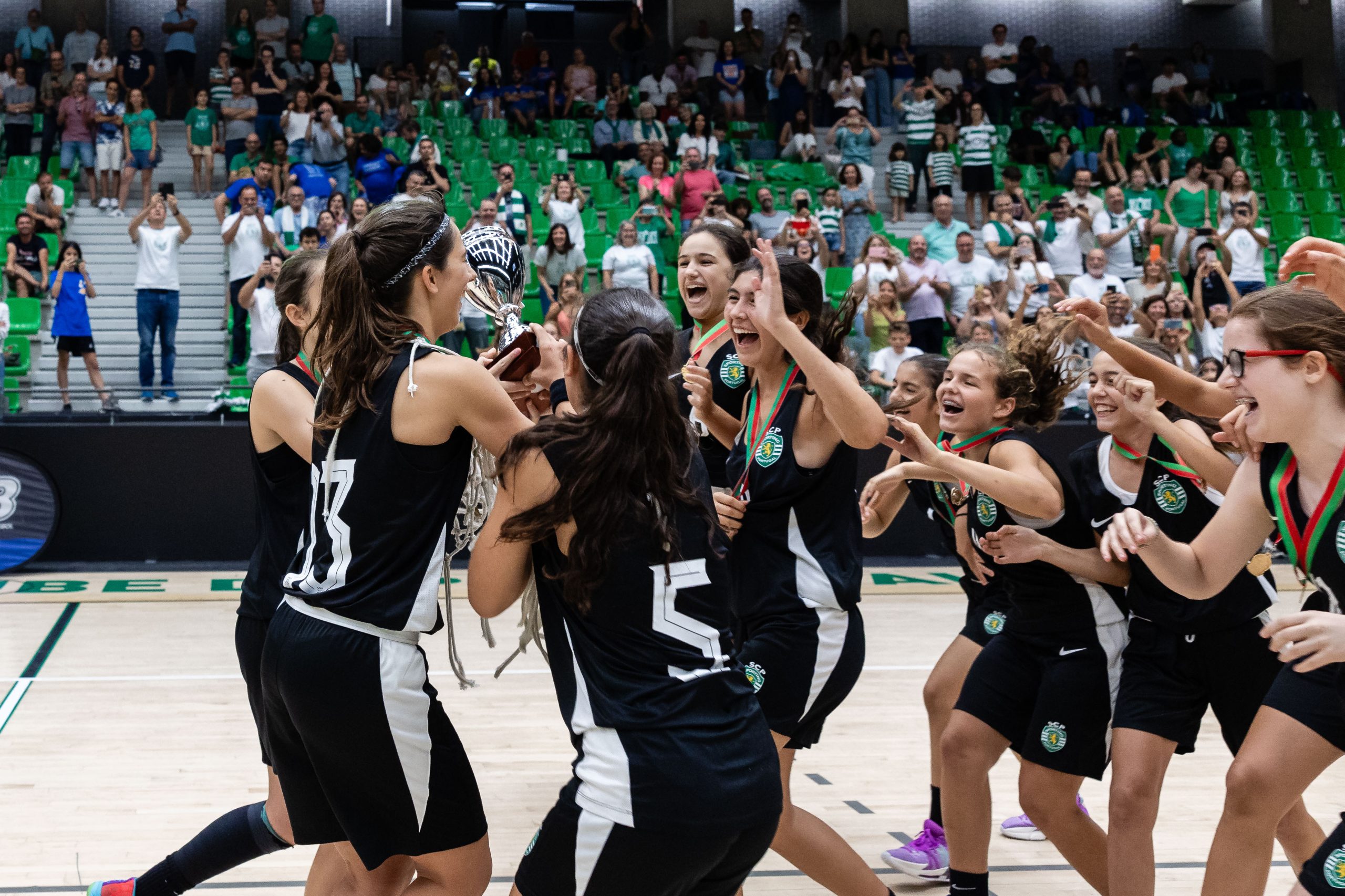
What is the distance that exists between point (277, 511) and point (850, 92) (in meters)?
15.1

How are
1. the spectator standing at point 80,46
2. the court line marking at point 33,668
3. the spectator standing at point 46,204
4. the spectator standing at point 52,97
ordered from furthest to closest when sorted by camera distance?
the spectator standing at point 80,46 < the spectator standing at point 52,97 < the spectator standing at point 46,204 < the court line marking at point 33,668

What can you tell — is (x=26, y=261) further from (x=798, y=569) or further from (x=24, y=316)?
(x=798, y=569)

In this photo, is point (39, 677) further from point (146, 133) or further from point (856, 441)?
point (146, 133)

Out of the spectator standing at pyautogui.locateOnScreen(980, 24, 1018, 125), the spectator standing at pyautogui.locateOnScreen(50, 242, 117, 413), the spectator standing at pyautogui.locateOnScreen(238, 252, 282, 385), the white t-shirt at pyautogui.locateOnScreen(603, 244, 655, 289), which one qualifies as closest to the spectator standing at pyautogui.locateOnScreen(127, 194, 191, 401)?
the spectator standing at pyautogui.locateOnScreen(50, 242, 117, 413)

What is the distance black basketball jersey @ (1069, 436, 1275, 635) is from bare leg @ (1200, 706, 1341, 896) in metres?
0.45

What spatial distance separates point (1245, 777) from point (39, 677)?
6.03m

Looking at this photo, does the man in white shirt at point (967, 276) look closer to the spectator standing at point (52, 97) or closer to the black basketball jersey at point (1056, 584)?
the black basketball jersey at point (1056, 584)

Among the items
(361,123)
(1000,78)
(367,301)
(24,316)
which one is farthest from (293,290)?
(1000,78)

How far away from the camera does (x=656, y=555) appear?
225 centimetres

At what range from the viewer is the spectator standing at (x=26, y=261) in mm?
11883

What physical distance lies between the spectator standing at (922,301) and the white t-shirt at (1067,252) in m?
2.17

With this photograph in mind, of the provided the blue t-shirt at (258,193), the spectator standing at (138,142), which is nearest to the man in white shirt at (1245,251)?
the blue t-shirt at (258,193)

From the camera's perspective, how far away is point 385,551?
2.52 metres

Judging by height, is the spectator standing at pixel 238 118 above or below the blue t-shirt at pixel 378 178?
above
